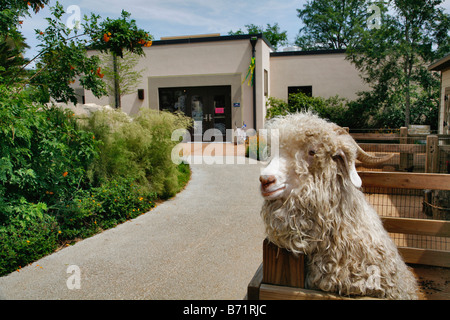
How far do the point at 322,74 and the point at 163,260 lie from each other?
53.1ft

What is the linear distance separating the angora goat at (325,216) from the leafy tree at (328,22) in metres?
36.4

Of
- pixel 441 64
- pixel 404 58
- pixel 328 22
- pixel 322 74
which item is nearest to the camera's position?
pixel 441 64

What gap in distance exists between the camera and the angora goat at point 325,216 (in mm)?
1827

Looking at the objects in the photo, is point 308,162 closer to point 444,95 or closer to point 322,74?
point 444,95

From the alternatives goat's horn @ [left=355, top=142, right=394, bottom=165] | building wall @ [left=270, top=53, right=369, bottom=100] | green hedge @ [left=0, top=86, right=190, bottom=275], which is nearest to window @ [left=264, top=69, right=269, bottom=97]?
building wall @ [left=270, top=53, right=369, bottom=100]

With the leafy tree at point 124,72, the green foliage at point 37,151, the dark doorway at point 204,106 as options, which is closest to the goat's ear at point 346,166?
the green foliage at point 37,151

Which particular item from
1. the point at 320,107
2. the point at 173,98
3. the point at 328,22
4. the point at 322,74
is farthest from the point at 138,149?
the point at 328,22

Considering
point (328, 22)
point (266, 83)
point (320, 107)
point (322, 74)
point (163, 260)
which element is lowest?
point (163, 260)

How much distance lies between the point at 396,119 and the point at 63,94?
52.0ft

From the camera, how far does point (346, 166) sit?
6.22 feet

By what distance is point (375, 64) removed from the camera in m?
16.2

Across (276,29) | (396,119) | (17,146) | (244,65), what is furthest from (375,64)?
(276,29)

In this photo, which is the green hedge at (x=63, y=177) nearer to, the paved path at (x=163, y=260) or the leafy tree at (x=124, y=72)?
the paved path at (x=163, y=260)
